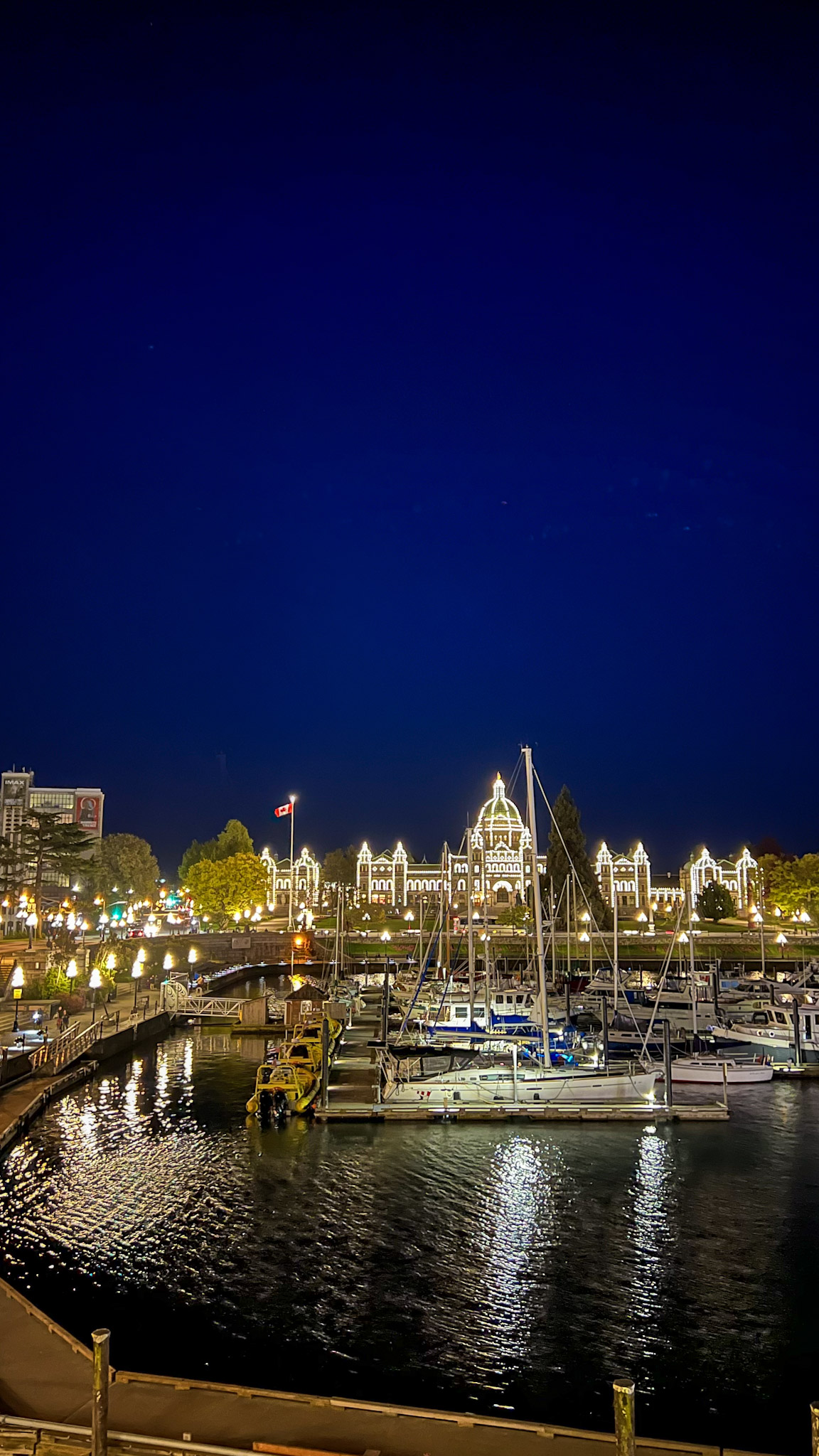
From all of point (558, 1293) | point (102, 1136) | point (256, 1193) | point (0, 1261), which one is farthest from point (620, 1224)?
point (102, 1136)

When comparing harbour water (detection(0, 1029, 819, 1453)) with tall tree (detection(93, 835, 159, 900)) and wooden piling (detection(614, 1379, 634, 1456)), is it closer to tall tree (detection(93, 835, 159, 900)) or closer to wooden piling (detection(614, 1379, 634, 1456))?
wooden piling (detection(614, 1379, 634, 1456))

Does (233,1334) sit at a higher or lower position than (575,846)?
lower

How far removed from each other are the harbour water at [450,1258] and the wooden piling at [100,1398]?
293 inches

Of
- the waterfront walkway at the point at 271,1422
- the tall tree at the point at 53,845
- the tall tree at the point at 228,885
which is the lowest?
the waterfront walkway at the point at 271,1422

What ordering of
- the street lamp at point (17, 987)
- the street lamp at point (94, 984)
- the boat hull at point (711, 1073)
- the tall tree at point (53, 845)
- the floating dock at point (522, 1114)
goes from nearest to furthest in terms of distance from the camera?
the floating dock at point (522, 1114) → the boat hull at point (711, 1073) → the street lamp at point (17, 987) → the street lamp at point (94, 984) → the tall tree at point (53, 845)

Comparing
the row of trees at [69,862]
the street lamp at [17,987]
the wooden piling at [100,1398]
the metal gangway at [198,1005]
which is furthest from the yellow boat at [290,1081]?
the row of trees at [69,862]

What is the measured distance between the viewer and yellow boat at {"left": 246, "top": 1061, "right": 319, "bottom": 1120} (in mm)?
37406

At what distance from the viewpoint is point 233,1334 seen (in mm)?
19969

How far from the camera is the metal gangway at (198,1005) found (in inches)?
2418

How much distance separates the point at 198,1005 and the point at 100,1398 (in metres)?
53.0

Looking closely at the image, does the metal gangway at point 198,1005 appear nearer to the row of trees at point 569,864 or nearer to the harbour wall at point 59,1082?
the harbour wall at point 59,1082

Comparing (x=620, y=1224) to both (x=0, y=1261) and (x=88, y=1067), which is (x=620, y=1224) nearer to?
(x=0, y=1261)

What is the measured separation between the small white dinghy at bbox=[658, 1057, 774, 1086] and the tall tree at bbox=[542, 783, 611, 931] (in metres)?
61.7

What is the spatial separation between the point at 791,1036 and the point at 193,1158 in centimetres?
3464
